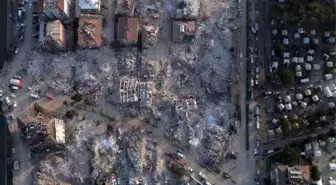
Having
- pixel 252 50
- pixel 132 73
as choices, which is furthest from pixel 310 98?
pixel 132 73

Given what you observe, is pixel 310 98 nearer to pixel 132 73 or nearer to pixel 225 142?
pixel 225 142

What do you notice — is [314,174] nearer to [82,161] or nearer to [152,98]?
[152,98]

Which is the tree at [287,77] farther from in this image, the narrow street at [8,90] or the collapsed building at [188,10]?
the narrow street at [8,90]

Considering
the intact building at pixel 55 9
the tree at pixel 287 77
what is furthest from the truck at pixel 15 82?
the tree at pixel 287 77

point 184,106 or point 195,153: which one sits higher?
point 184,106

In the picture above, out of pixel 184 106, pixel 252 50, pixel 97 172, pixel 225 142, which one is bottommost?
pixel 97 172

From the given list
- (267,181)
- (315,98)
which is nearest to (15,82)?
(267,181)
